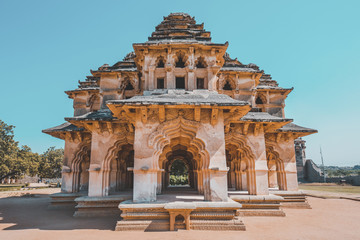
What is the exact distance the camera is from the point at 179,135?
9.59 metres

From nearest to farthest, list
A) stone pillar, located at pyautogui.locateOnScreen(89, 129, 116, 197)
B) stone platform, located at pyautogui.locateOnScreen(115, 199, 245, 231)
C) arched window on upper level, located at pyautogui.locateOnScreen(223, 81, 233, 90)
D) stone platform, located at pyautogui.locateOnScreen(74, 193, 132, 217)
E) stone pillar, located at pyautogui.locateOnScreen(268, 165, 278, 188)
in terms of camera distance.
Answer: stone platform, located at pyautogui.locateOnScreen(115, 199, 245, 231) < stone platform, located at pyautogui.locateOnScreen(74, 193, 132, 217) < stone pillar, located at pyautogui.locateOnScreen(89, 129, 116, 197) < arched window on upper level, located at pyautogui.locateOnScreen(223, 81, 233, 90) < stone pillar, located at pyautogui.locateOnScreen(268, 165, 278, 188)

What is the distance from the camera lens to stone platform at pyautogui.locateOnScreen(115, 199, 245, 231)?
814 centimetres

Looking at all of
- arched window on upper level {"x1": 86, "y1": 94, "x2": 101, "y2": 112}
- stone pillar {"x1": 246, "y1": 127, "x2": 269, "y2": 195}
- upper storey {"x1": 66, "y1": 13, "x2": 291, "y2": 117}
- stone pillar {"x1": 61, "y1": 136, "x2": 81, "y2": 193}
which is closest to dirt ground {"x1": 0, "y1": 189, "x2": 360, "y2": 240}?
stone pillar {"x1": 246, "y1": 127, "x2": 269, "y2": 195}

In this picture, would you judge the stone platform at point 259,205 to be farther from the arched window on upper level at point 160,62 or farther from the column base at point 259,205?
the arched window on upper level at point 160,62

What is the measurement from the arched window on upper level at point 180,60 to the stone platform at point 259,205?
771 cm

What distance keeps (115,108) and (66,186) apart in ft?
30.8

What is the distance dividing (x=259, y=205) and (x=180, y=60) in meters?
8.96

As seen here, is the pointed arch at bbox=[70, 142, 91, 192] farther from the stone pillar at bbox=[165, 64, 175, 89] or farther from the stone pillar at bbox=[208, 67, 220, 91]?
the stone pillar at bbox=[208, 67, 220, 91]

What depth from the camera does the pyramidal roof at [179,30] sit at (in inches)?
475

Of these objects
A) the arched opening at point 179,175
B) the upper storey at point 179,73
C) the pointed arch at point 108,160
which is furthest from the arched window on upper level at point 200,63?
the arched opening at point 179,175

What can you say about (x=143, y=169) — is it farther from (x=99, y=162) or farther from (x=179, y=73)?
(x=179, y=73)

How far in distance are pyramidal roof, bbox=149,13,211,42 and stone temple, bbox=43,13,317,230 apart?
6cm

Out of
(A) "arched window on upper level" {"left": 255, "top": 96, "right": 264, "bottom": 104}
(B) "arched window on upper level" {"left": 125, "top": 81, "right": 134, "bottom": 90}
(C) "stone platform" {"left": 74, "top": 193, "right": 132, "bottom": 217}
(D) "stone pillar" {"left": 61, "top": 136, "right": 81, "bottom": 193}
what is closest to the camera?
(C) "stone platform" {"left": 74, "top": 193, "right": 132, "bottom": 217}

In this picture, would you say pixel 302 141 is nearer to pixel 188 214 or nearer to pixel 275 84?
pixel 275 84
